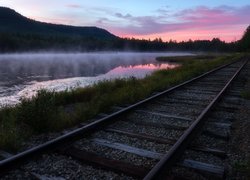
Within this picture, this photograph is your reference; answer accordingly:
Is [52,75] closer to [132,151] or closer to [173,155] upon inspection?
[132,151]

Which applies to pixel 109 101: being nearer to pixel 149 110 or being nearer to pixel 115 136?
pixel 149 110

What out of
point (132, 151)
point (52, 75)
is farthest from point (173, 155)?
point (52, 75)

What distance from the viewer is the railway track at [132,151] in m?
4.75

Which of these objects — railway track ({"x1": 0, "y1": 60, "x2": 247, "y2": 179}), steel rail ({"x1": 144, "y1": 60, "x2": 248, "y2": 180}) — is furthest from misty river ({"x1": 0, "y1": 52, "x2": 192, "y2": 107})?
steel rail ({"x1": 144, "y1": 60, "x2": 248, "y2": 180})

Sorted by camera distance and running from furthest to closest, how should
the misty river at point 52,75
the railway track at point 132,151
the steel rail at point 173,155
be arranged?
the misty river at point 52,75 < the railway track at point 132,151 < the steel rail at point 173,155

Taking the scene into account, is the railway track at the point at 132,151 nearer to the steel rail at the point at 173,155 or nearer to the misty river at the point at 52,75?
the steel rail at the point at 173,155

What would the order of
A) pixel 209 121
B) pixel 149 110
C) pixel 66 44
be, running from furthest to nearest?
pixel 66 44
pixel 149 110
pixel 209 121

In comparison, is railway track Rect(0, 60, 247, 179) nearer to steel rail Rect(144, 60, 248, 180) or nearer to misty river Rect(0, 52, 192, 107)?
steel rail Rect(144, 60, 248, 180)

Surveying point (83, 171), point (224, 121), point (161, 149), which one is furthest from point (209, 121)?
point (83, 171)

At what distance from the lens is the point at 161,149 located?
5.81 m

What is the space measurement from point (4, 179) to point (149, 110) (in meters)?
5.22

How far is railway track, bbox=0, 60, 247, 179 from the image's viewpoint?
4754 mm

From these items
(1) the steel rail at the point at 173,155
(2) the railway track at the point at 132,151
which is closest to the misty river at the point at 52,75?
(2) the railway track at the point at 132,151

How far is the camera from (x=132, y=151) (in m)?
5.61
